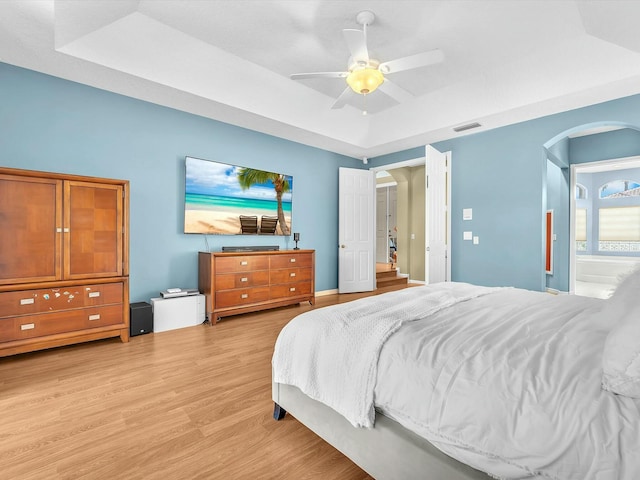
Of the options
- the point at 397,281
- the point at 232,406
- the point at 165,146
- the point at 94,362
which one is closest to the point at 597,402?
the point at 232,406

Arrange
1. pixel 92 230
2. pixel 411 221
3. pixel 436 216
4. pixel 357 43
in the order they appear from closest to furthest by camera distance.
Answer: pixel 357 43
pixel 92 230
pixel 436 216
pixel 411 221

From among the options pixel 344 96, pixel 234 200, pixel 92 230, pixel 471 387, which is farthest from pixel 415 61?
pixel 92 230

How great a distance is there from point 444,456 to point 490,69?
4282mm

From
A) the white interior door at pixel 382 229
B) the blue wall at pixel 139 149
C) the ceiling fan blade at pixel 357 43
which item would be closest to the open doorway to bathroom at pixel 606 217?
the white interior door at pixel 382 229

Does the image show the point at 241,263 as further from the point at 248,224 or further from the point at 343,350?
the point at 343,350

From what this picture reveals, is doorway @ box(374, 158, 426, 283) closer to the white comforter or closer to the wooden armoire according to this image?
the wooden armoire

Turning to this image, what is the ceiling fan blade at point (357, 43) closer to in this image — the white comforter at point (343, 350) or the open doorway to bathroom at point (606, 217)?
the white comforter at point (343, 350)

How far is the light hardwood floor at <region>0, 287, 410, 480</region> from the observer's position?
1.52 metres

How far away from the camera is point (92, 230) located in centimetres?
306

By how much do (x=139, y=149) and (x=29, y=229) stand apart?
149cm

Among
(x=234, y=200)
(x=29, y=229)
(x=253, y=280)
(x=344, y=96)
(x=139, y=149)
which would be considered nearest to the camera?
(x=29, y=229)

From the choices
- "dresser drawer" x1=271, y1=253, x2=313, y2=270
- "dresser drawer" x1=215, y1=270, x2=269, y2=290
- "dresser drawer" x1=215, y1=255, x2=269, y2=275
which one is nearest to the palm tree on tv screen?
"dresser drawer" x1=271, y1=253, x2=313, y2=270

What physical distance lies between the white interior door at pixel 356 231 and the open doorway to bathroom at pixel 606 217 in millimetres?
5266

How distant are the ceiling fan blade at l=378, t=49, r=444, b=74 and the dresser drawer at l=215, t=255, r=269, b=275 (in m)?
2.73
